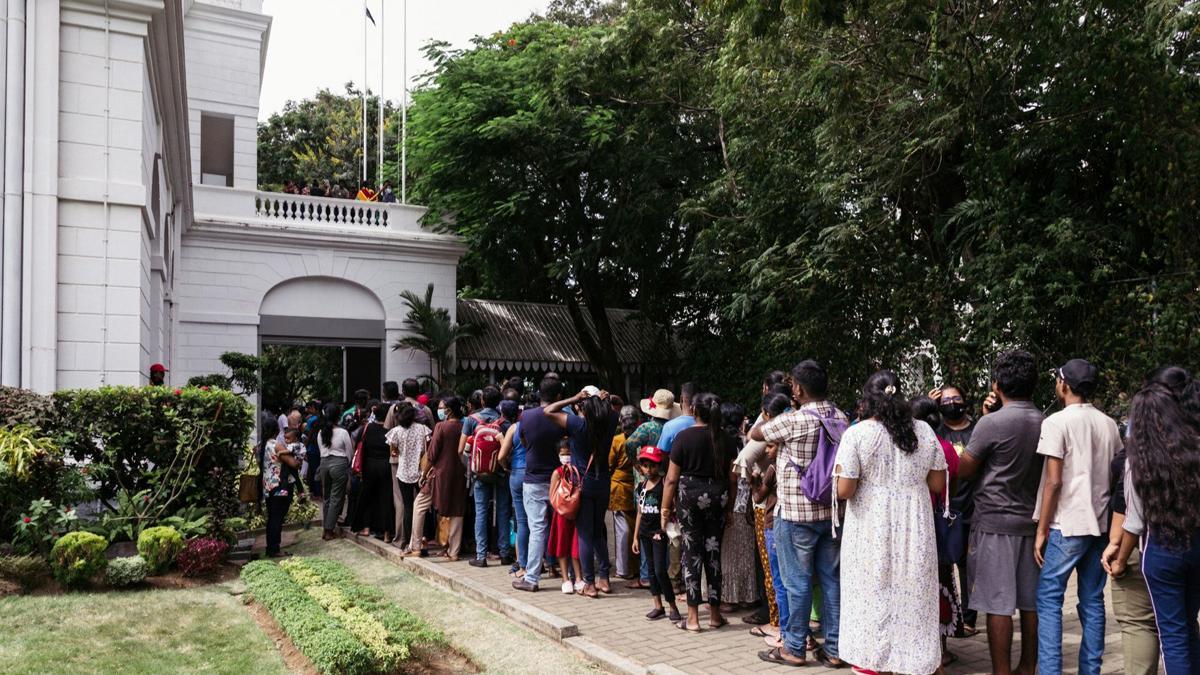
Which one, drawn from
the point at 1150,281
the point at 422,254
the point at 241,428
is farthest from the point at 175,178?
the point at 1150,281

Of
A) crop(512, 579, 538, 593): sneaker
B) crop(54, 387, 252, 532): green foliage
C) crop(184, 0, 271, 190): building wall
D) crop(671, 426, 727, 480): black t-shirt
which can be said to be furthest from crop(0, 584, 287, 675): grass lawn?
crop(184, 0, 271, 190): building wall

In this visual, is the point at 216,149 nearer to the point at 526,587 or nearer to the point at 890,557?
the point at 526,587

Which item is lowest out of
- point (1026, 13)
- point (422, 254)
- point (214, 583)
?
point (214, 583)

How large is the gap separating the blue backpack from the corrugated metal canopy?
55.7ft

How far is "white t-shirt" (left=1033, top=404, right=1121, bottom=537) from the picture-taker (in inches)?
189

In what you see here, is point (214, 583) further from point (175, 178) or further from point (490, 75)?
point (490, 75)

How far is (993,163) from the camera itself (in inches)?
472

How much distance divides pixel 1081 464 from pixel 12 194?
34.6 ft

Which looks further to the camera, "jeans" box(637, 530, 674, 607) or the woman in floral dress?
"jeans" box(637, 530, 674, 607)

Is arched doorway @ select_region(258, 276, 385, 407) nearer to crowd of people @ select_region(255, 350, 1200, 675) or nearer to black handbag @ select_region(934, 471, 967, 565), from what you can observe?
crowd of people @ select_region(255, 350, 1200, 675)

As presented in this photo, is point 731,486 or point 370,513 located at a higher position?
point 731,486

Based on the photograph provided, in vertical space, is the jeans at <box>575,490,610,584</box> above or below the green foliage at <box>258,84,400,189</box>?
below

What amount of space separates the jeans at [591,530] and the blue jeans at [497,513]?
5.20ft

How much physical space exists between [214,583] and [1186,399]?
8281 mm
